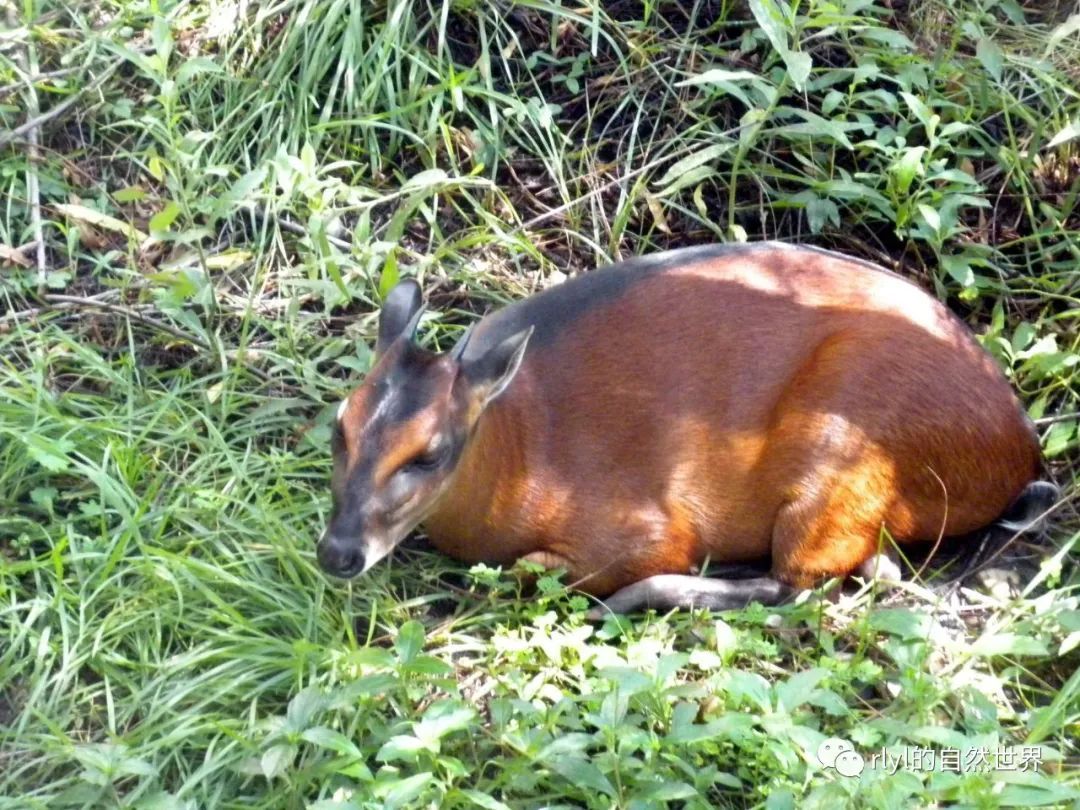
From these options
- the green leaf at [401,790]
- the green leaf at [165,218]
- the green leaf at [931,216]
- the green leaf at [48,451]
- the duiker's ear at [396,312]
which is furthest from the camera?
the green leaf at [931,216]

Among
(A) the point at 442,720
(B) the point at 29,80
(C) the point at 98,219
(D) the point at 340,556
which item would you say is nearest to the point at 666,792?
(A) the point at 442,720

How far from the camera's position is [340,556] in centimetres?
413

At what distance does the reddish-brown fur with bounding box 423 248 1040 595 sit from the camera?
4582 mm

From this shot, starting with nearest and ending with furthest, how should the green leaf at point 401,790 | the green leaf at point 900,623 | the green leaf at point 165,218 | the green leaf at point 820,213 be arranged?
1. the green leaf at point 401,790
2. the green leaf at point 900,623
3. the green leaf at point 165,218
4. the green leaf at point 820,213

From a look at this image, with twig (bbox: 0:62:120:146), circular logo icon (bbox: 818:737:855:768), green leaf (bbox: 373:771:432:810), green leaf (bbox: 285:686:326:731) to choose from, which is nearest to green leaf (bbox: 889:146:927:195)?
circular logo icon (bbox: 818:737:855:768)

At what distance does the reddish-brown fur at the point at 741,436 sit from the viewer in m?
4.58

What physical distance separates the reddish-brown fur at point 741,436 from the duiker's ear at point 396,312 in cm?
39

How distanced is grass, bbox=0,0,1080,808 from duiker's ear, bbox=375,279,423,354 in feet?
1.85

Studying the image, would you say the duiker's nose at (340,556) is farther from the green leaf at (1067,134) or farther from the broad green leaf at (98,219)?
the green leaf at (1067,134)

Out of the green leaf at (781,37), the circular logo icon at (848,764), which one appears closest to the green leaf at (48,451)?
the circular logo icon at (848,764)

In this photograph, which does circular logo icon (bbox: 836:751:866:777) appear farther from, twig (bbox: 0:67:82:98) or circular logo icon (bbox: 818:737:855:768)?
twig (bbox: 0:67:82:98)

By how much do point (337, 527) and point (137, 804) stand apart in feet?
3.04

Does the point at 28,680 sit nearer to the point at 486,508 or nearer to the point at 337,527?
the point at 337,527

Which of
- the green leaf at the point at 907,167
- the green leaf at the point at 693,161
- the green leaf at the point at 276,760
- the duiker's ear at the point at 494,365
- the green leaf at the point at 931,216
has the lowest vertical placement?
the green leaf at the point at 276,760
